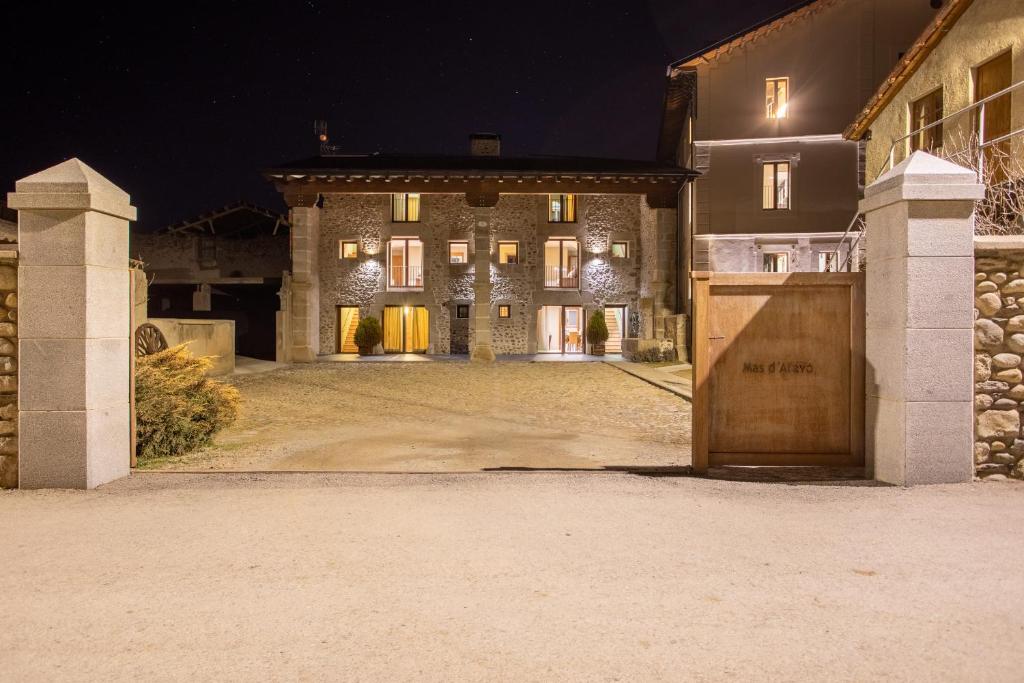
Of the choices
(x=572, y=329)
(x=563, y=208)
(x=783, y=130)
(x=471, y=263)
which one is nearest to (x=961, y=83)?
(x=783, y=130)

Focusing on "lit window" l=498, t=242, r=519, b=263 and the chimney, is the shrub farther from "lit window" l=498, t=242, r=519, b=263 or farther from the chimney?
the chimney

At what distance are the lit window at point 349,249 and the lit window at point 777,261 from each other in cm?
1648

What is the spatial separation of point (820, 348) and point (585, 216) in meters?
24.3

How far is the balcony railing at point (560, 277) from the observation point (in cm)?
3005

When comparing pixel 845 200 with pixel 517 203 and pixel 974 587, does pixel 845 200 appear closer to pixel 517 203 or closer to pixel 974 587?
pixel 517 203

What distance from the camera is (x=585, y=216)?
97.3 ft

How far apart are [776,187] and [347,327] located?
18327 mm

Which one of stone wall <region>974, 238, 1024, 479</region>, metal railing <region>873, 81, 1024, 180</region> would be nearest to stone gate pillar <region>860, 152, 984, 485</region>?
stone wall <region>974, 238, 1024, 479</region>

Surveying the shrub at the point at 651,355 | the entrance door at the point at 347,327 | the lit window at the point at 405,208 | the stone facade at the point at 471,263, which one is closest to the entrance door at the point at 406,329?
the stone facade at the point at 471,263

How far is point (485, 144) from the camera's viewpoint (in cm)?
3125

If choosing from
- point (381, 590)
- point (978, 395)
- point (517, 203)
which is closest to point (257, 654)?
point (381, 590)

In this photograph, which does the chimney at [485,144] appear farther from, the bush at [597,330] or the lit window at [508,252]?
the bush at [597,330]

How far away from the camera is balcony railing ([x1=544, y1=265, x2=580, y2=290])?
3005 centimetres

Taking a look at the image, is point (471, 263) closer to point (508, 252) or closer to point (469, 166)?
point (508, 252)
